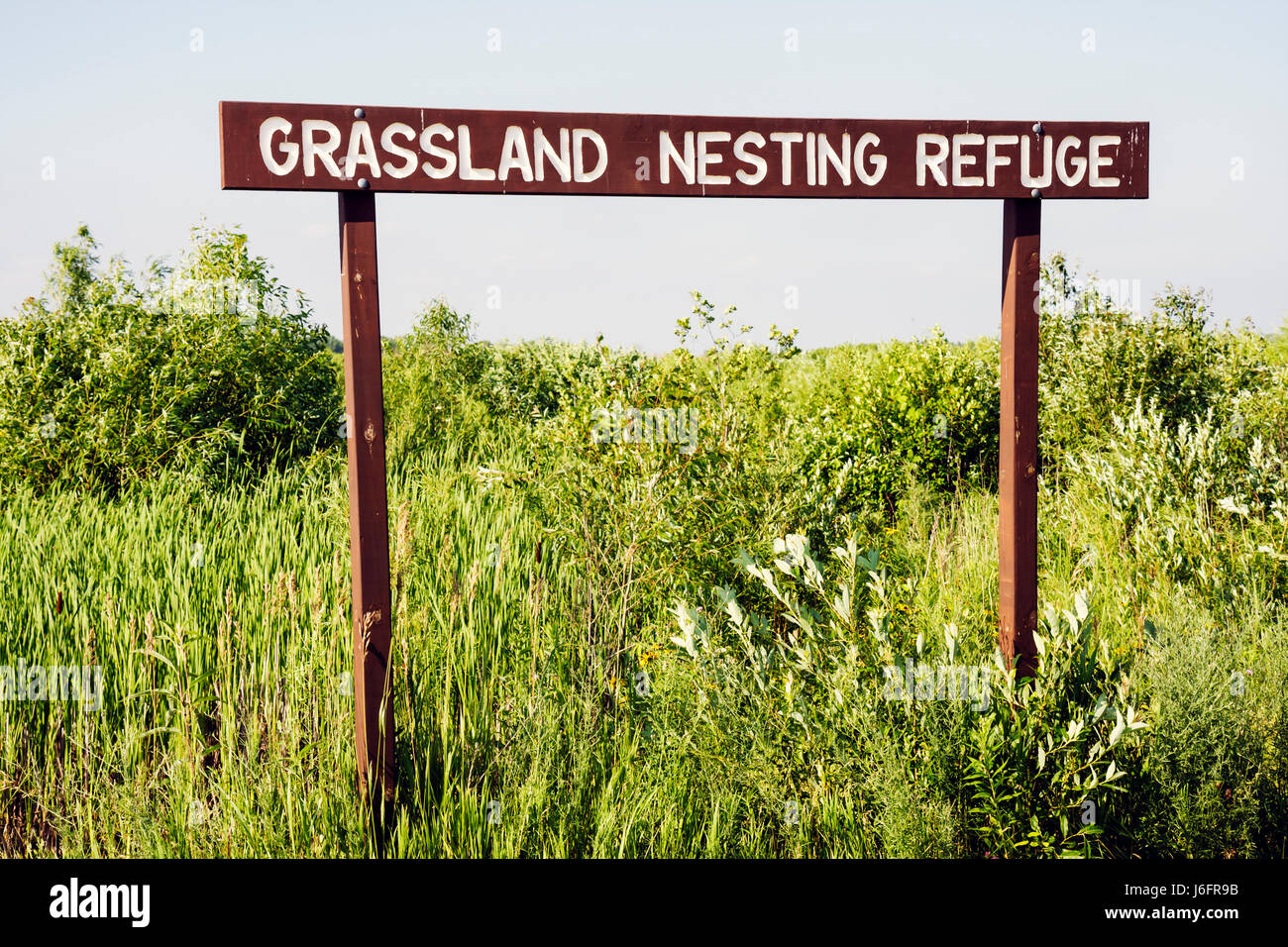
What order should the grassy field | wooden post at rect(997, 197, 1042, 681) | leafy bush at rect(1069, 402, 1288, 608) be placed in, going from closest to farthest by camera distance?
the grassy field
wooden post at rect(997, 197, 1042, 681)
leafy bush at rect(1069, 402, 1288, 608)

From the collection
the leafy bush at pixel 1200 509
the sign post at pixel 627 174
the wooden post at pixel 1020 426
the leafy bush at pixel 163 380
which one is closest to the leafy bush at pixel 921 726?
the wooden post at pixel 1020 426

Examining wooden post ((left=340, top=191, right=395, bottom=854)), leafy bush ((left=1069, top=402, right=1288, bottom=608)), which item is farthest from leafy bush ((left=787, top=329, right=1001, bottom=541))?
wooden post ((left=340, top=191, right=395, bottom=854))

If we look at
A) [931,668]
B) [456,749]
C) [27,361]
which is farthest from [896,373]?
[27,361]

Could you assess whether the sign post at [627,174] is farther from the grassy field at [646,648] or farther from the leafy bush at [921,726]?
the leafy bush at [921,726]

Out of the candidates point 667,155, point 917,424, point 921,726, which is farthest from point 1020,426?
point 917,424

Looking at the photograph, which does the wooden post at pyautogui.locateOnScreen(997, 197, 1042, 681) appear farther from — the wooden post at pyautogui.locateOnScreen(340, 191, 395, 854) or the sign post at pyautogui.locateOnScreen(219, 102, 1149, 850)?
the wooden post at pyautogui.locateOnScreen(340, 191, 395, 854)

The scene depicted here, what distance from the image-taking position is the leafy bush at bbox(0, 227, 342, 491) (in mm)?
7297

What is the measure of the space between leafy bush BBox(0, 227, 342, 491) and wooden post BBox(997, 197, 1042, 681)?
6.31m

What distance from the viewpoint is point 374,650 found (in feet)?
9.36
